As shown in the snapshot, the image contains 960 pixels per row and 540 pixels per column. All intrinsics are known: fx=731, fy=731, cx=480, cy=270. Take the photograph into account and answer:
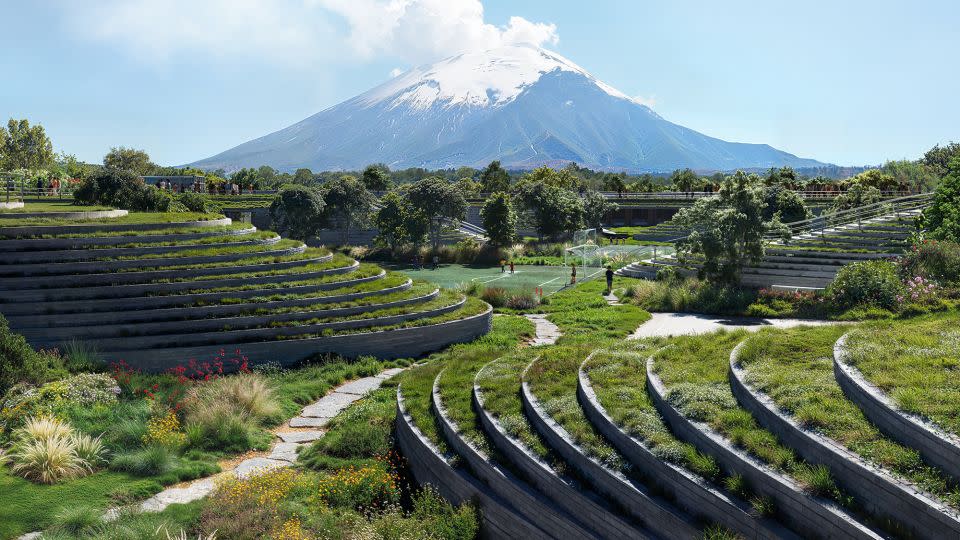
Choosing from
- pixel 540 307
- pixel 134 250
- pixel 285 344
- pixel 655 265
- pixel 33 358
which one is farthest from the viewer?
pixel 655 265

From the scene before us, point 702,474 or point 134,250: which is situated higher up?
point 134,250

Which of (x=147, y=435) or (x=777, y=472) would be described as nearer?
(x=777, y=472)

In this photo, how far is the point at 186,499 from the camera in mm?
12898

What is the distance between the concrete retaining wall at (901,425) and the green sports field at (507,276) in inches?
1141

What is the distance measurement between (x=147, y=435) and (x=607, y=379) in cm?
948

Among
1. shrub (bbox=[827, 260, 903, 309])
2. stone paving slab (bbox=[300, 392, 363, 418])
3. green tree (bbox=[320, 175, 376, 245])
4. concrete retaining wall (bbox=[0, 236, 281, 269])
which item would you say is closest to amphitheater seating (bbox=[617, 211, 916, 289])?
shrub (bbox=[827, 260, 903, 309])

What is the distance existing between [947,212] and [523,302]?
1904cm

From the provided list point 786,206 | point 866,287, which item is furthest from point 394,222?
point 866,287

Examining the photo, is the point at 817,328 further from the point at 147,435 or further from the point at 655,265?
the point at 655,265

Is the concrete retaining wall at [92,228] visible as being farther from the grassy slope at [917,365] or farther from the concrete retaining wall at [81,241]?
the grassy slope at [917,365]

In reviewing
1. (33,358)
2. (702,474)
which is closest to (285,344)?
(33,358)

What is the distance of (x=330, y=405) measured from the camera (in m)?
18.9

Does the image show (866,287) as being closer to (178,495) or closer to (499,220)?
(178,495)

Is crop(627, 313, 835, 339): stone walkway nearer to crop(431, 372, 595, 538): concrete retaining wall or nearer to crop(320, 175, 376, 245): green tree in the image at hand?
crop(431, 372, 595, 538): concrete retaining wall
